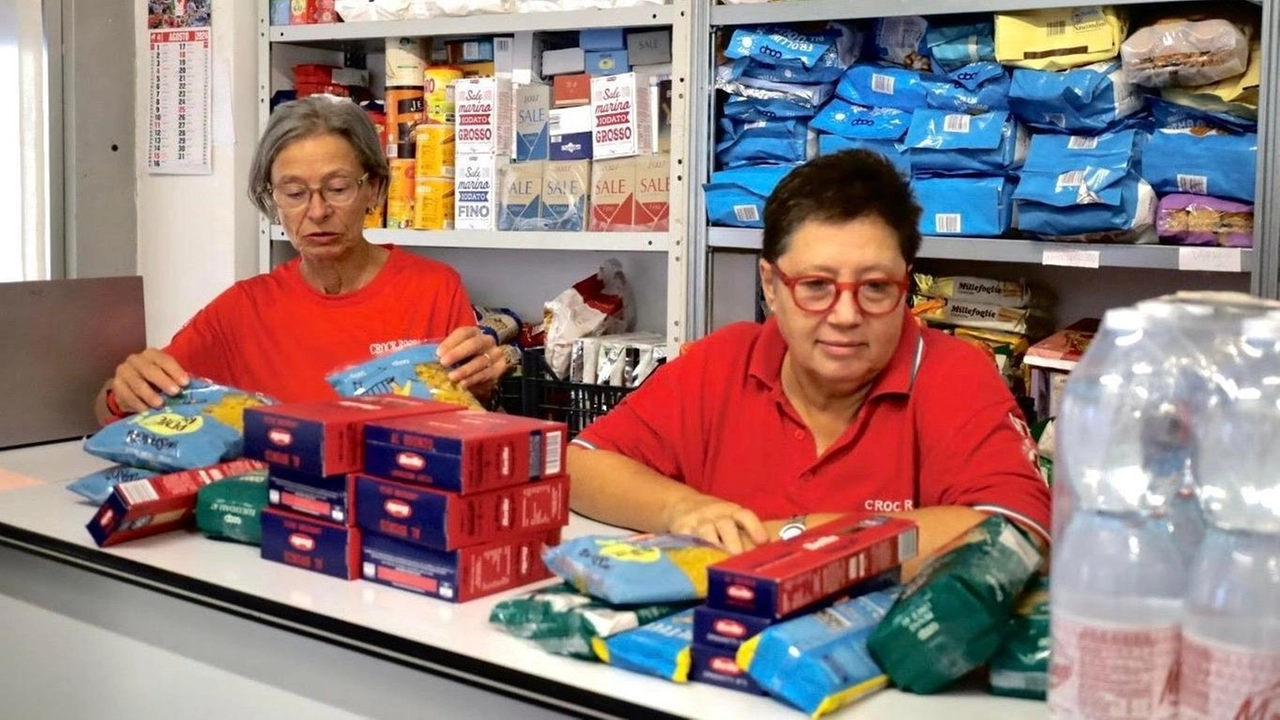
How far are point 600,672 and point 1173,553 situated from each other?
636 mm

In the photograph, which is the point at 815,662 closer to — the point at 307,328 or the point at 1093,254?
the point at 1093,254

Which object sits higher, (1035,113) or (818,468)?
(1035,113)

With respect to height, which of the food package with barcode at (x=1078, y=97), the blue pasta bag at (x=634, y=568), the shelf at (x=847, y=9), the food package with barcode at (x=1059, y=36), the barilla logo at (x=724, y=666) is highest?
the shelf at (x=847, y=9)

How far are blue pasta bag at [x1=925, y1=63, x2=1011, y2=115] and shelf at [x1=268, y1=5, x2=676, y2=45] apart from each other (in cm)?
70

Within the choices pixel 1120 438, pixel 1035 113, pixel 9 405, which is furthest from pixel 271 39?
pixel 1120 438

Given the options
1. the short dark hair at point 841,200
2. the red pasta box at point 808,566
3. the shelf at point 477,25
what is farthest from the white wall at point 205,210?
the red pasta box at point 808,566

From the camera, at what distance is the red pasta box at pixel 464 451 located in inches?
65.0

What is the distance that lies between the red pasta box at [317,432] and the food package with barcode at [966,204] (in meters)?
1.38

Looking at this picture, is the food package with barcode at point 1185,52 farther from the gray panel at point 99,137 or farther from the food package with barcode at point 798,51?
the gray panel at point 99,137

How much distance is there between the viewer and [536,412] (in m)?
3.37

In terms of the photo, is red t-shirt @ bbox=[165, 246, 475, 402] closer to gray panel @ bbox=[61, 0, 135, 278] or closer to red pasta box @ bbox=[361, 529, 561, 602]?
red pasta box @ bbox=[361, 529, 561, 602]

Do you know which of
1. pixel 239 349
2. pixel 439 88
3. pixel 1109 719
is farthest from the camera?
pixel 439 88

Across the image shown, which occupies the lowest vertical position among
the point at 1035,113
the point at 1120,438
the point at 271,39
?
the point at 1120,438

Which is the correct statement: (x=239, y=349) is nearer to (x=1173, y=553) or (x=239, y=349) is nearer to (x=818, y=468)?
(x=818, y=468)
